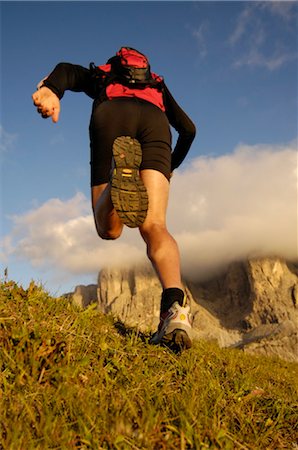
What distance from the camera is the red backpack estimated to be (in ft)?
14.4

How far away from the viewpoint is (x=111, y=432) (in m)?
1.86

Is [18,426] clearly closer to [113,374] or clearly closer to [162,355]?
[113,374]

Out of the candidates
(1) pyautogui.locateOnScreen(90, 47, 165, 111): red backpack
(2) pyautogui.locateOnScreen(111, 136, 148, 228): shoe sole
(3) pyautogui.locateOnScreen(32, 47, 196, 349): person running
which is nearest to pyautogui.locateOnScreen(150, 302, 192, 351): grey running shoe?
(3) pyautogui.locateOnScreen(32, 47, 196, 349): person running

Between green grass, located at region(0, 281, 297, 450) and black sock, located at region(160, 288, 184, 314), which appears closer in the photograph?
green grass, located at region(0, 281, 297, 450)

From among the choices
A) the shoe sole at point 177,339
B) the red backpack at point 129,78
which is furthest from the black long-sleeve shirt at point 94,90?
the shoe sole at point 177,339

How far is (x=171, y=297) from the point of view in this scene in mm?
3512

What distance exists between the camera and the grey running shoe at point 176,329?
10.9ft

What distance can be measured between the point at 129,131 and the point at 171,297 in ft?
6.22

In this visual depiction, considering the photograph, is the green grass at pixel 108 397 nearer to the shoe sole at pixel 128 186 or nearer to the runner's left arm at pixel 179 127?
the shoe sole at pixel 128 186

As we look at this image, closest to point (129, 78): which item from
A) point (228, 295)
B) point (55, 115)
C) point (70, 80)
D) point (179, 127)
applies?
point (70, 80)

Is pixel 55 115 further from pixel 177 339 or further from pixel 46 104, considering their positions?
pixel 177 339

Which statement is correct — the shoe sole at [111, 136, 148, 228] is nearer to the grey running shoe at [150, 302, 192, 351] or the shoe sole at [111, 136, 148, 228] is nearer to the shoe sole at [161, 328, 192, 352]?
the grey running shoe at [150, 302, 192, 351]

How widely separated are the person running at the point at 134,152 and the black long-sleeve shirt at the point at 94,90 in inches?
0.5

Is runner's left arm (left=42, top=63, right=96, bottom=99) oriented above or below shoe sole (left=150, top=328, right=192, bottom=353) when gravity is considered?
above
